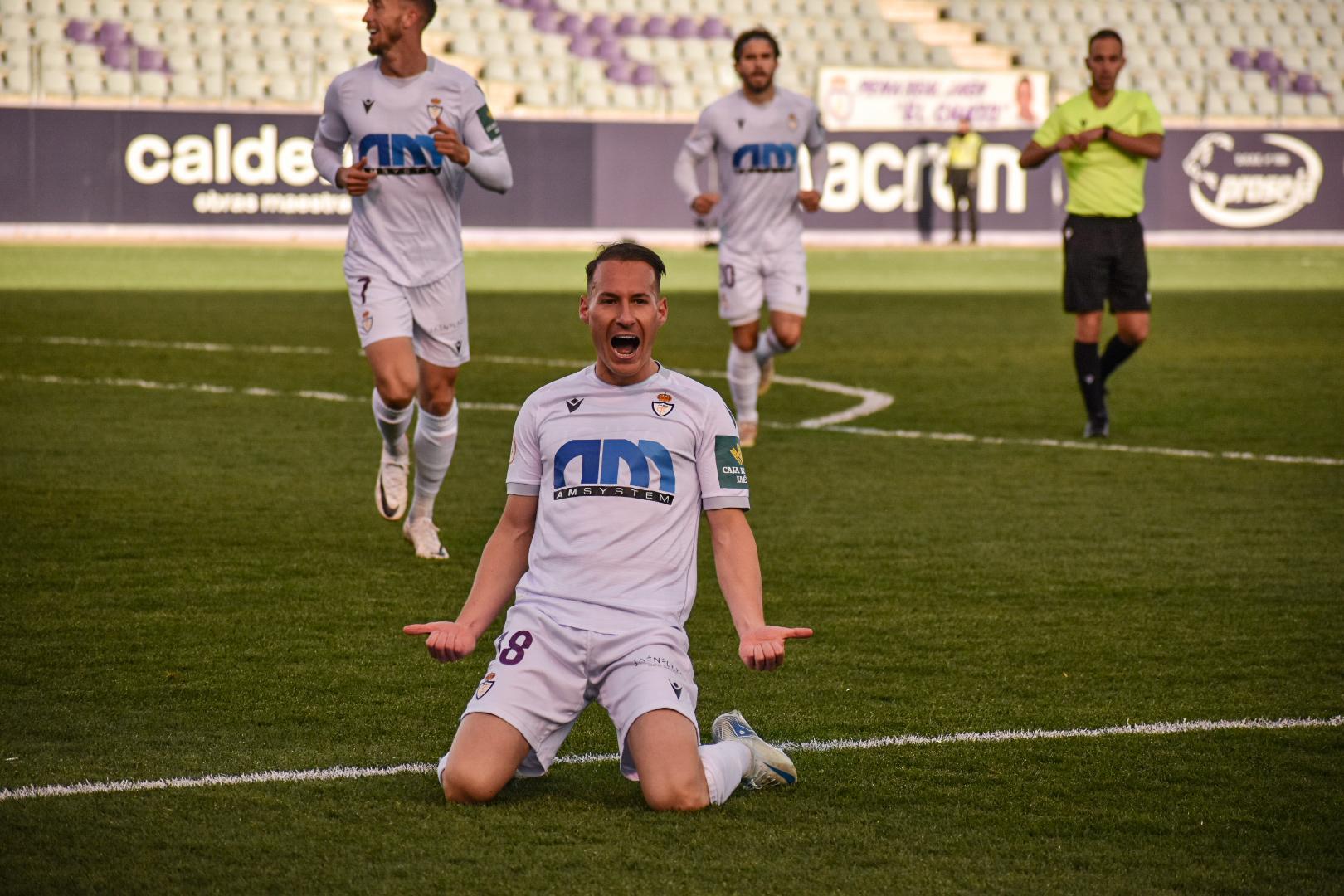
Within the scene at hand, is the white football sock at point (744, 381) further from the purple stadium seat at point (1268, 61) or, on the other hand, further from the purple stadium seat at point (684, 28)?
the purple stadium seat at point (1268, 61)

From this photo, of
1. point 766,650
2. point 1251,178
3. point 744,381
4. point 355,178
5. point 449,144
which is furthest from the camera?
point 1251,178

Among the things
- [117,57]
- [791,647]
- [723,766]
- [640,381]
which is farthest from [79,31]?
[723,766]

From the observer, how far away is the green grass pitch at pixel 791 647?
3705 millimetres

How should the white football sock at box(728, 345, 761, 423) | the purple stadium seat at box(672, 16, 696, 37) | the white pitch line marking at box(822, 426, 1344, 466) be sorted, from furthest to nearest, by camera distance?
1. the purple stadium seat at box(672, 16, 696, 37)
2. the white football sock at box(728, 345, 761, 423)
3. the white pitch line marking at box(822, 426, 1344, 466)

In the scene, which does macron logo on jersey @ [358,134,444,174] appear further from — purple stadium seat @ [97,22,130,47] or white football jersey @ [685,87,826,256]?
purple stadium seat @ [97,22,130,47]

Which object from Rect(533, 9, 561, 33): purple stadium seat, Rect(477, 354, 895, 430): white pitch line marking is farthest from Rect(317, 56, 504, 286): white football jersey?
Rect(533, 9, 561, 33): purple stadium seat

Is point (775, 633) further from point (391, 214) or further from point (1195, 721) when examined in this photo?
point (391, 214)

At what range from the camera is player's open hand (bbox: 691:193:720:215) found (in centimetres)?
974

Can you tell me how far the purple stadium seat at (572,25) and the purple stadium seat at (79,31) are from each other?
8.26 metres

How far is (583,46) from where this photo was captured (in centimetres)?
3375

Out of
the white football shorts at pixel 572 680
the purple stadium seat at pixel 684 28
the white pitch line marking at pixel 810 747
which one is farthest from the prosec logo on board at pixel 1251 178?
the white football shorts at pixel 572 680

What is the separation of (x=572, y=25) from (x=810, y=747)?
3089 centimetres

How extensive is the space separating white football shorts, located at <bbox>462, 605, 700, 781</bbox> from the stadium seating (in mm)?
26211

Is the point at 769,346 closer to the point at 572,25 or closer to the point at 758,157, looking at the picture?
the point at 758,157
